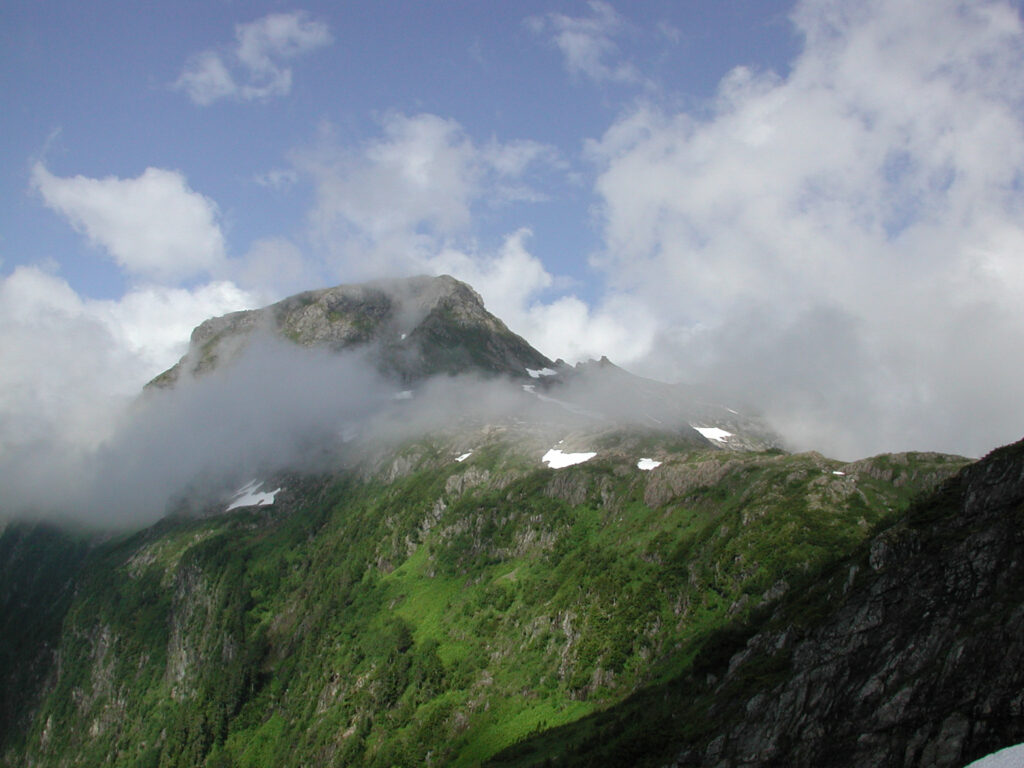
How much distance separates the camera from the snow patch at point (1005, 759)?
29359 millimetres

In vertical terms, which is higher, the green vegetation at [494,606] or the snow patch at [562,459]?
the snow patch at [562,459]

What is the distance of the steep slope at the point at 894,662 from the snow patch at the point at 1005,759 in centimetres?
124

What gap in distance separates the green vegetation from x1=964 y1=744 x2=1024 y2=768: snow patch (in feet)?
110

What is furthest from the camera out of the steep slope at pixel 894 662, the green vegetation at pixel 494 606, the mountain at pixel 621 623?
the green vegetation at pixel 494 606

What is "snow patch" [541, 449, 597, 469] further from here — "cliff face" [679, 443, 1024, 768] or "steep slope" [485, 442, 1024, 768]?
"cliff face" [679, 443, 1024, 768]

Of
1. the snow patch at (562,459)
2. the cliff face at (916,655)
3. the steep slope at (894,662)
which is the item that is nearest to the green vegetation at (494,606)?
the snow patch at (562,459)

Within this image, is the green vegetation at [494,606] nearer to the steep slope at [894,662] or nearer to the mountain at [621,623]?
the mountain at [621,623]

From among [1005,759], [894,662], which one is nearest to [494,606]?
[894,662]

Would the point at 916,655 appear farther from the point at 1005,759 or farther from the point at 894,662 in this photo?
the point at 1005,759

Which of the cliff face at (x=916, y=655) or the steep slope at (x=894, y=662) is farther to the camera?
the steep slope at (x=894, y=662)

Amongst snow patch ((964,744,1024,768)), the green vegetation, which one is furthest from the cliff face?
the green vegetation

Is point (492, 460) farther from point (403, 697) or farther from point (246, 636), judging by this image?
point (246, 636)

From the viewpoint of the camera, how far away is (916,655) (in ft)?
129

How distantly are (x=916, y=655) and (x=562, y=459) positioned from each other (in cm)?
12500
